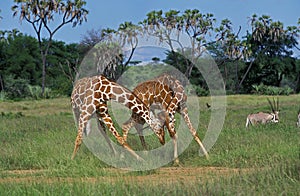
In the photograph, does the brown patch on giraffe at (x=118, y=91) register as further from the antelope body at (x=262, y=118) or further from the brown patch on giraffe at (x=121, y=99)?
the antelope body at (x=262, y=118)

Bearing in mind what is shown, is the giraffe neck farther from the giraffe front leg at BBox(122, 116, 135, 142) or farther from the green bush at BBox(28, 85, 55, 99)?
the green bush at BBox(28, 85, 55, 99)

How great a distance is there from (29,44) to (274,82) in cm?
2329

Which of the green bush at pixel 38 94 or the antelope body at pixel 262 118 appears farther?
the green bush at pixel 38 94

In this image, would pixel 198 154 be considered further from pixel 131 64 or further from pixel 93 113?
pixel 131 64

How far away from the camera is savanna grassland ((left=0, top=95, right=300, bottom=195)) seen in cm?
558

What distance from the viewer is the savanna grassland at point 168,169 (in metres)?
5.58

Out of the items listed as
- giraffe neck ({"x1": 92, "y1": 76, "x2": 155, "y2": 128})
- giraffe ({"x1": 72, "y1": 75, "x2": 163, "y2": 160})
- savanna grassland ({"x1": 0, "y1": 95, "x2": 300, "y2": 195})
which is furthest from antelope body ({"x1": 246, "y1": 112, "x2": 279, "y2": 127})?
giraffe neck ({"x1": 92, "y1": 76, "x2": 155, "y2": 128})

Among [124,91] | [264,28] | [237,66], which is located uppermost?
[264,28]

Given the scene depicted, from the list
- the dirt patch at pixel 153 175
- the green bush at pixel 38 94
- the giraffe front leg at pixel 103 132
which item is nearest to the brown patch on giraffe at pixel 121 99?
the giraffe front leg at pixel 103 132

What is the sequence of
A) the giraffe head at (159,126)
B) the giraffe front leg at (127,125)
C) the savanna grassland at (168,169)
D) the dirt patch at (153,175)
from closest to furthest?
the savanna grassland at (168,169) → the dirt patch at (153,175) → the giraffe head at (159,126) → the giraffe front leg at (127,125)

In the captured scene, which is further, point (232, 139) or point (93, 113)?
point (232, 139)

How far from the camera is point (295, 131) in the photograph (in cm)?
1195

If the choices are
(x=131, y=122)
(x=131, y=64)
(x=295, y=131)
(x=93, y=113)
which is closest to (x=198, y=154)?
(x=131, y=122)

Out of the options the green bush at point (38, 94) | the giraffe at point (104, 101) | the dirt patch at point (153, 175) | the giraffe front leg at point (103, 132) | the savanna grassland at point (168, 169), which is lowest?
the dirt patch at point (153, 175)
